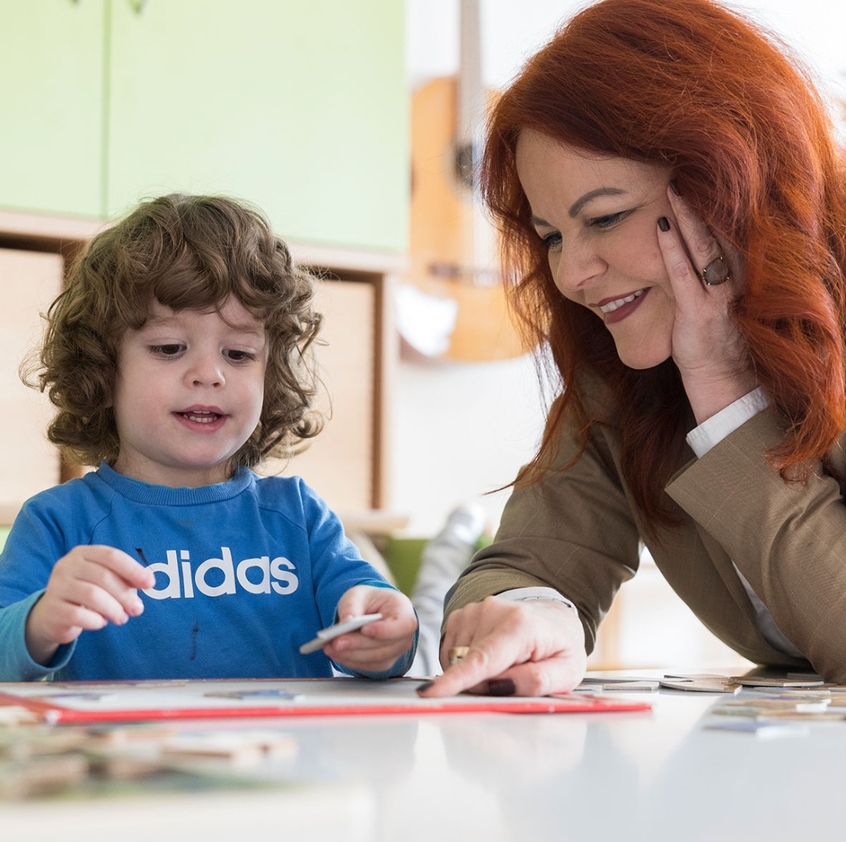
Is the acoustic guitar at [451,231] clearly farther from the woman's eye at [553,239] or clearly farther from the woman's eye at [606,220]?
the woman's eye at [606,220]

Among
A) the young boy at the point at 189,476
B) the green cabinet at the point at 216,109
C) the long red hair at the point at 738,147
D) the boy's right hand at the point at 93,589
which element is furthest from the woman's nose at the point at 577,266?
the green cabinet at the point at 216,109

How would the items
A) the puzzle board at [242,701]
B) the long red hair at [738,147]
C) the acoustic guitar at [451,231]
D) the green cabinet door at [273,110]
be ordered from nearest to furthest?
1. the puzzle board at [242,701]
2. the long red hair at [738,147]
3. the green cabinet door at [273,110]
4. the acoustic guitar at [451,231]

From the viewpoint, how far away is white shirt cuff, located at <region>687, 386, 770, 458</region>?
109 centimetres

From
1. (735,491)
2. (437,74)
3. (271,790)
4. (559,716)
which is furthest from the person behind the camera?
(437,74)

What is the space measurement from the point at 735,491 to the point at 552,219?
1.12 feet

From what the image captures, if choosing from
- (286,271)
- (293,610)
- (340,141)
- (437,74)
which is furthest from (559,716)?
(437,74)

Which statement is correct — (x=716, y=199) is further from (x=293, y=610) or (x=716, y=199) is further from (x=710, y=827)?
(x=710, y=827)

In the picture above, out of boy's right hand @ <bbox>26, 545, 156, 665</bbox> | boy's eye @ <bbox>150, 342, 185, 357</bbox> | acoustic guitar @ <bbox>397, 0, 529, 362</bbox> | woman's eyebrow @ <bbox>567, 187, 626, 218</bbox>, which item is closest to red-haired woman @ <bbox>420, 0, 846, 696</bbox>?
woman's eyebrow @ <bbox>567, 187, 626, 218</bbox>

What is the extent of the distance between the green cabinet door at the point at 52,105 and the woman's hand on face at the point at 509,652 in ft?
5.08

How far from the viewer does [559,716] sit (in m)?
0.70

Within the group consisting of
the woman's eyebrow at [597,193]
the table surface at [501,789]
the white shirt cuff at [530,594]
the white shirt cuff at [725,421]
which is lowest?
the table surface at [501,789]

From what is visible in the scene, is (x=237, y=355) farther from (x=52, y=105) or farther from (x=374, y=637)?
(x=52, y=105)

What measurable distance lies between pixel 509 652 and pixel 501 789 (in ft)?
1.26

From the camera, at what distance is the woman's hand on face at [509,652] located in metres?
0.81
